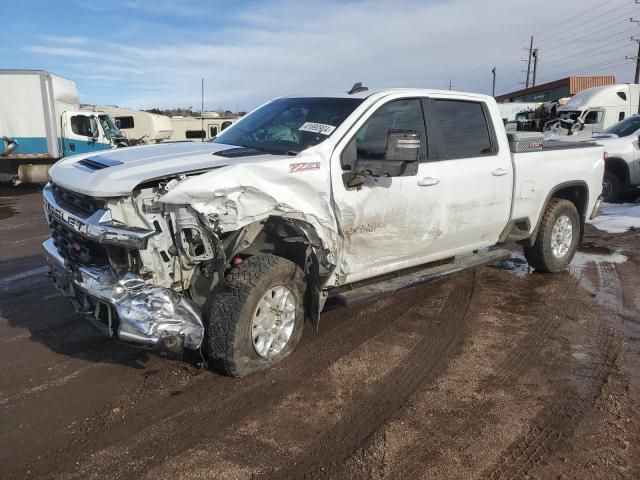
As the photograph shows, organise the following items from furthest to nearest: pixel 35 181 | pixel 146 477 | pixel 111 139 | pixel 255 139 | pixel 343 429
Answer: pixel 111 139, pixel 35 181, pixel 255 139, pixel 343 429, pixel 146 477

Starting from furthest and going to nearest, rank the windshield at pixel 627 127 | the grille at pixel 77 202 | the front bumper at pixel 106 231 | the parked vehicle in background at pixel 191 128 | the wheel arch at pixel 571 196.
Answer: the parked vehicle in background at pixel 191 128 → the windshield at pixel 627 127 → the wheel arch at pixel 571 196 → the grille at pixel 77 202 → the front bumper at pixel 106 231

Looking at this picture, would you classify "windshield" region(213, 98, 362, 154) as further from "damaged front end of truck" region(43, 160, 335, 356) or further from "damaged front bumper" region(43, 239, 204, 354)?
"damaged front bumper" region(43, 239, 204, 354)

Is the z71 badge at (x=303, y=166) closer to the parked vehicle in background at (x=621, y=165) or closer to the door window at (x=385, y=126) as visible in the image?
the door window at (x=385, y=126)

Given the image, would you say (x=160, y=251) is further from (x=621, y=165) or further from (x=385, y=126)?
(x=621, y=165)

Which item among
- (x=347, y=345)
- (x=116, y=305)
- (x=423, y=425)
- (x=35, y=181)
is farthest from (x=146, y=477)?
(x=35, y=181)

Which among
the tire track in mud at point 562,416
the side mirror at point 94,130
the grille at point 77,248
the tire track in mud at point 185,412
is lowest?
the tire track in mud at point 562,416

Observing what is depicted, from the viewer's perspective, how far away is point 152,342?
10.5 feet

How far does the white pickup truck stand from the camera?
129 inches

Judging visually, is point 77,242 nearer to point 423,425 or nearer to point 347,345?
point 347,345

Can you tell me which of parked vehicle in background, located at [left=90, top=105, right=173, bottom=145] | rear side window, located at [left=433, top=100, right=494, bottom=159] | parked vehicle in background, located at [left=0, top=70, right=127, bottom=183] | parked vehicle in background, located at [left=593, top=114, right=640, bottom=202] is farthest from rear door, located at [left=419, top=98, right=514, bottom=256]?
parked vehicle in background, located at [left=90, top=105, right=173, bottom=145]

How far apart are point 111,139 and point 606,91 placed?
61.3ft

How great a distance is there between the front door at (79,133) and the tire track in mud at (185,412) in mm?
14800

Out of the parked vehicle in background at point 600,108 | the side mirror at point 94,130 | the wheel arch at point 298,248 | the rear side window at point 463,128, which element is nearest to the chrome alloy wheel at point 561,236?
the rear side window at point 463,128

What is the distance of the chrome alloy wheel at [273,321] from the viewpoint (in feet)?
12.2
